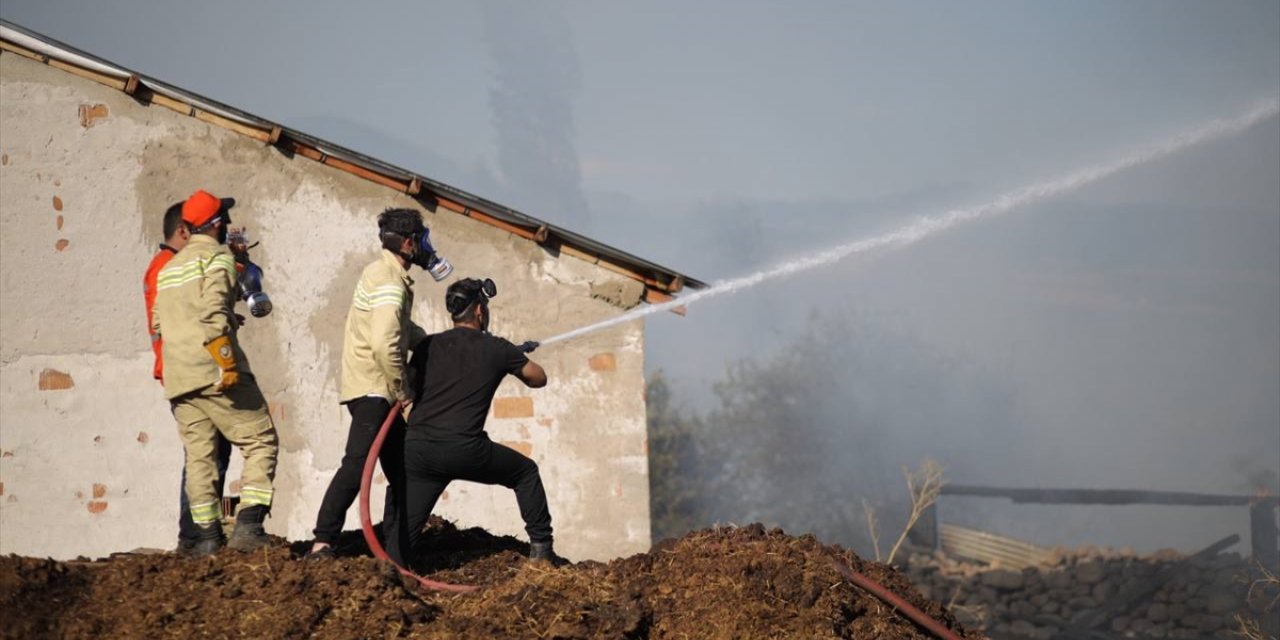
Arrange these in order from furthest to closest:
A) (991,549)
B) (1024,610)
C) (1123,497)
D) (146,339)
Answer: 1. (1123,497)
2. (991,549)
3. (1024,610)
4. (146,339)

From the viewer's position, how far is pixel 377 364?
7176 mm

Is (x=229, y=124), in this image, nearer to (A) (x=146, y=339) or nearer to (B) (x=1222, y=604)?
(A) (x=146, y=339)

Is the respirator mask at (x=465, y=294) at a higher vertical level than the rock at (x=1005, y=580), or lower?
higher

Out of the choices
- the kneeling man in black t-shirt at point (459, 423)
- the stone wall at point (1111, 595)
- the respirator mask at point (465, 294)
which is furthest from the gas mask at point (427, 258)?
the stone wall at point (1111, 595)

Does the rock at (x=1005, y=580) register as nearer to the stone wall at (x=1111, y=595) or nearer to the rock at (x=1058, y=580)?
the stone wall at (x=1111, y=595)

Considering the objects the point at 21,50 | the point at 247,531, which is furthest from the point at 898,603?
the point at 21,50

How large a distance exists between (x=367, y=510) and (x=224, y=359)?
3.73ft

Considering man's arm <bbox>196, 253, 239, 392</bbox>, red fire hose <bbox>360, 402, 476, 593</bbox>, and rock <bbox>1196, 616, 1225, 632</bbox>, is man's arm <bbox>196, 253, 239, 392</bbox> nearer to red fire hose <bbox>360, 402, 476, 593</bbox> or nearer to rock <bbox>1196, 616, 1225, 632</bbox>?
red fire hose <bbox>360, 402, 476, 593</bbox>

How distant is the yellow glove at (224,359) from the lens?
6.88 m

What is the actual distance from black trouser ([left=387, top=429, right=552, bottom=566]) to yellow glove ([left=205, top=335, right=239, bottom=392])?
1.06 m

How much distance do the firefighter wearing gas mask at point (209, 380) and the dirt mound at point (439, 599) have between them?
0.32 metres

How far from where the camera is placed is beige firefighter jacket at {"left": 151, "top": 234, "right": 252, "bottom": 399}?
694cm

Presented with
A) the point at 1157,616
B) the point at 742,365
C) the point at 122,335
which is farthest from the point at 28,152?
the point at 742,365

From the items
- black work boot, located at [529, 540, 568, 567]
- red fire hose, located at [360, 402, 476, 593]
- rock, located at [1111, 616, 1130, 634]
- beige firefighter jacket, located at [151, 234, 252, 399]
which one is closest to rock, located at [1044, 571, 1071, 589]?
rock, located at [1111, 616, 1130, 634]
